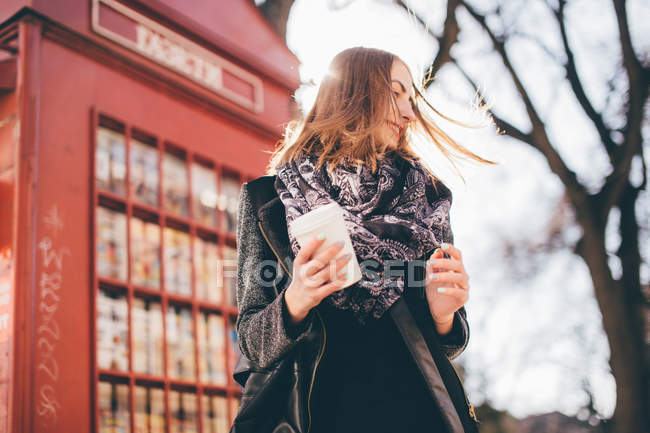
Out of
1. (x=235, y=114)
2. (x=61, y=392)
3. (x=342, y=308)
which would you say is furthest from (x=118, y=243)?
(x=342, y=308)

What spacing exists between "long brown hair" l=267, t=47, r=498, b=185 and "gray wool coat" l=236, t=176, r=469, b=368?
196 millimetres

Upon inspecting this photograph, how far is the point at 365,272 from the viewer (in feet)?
5.39

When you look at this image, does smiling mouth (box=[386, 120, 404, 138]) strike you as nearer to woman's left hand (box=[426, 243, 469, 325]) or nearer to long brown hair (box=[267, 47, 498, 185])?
long brown hair (box=[267, 47, 498, 185])

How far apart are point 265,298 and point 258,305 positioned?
1.1 inches

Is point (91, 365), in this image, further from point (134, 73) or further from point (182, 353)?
point (134, 73)

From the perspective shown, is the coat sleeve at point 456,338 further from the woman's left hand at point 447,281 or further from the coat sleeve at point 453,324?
the woman's left hand at point 447,281

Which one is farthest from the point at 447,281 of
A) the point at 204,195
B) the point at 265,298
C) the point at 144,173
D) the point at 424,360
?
the point at 204,195

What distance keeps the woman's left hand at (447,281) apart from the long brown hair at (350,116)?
32cm

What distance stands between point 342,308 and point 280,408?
0.93 ft

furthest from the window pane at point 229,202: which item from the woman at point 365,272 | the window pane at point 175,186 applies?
the woman at point 365,272

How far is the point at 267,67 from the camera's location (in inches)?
194

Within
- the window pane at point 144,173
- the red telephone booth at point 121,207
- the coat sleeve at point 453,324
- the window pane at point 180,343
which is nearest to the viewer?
the coat sleeve at point 453,324

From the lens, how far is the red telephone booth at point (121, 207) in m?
3.07

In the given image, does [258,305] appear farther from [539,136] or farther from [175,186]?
[539,136]
